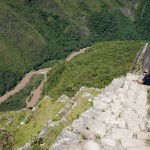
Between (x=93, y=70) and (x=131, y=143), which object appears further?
(x=93, y=70)

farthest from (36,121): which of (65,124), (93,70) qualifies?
(93,70)

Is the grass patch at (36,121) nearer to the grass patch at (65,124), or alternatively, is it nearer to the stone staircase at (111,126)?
the grass patch at (65,124)

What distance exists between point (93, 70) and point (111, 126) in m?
124

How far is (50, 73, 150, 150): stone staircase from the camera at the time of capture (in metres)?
34.3

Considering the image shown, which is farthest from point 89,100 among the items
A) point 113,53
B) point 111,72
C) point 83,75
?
point 113,53

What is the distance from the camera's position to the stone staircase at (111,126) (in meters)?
34.3

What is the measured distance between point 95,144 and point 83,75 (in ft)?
409

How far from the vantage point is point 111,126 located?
1485 inches

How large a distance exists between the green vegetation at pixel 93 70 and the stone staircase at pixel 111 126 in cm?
8357

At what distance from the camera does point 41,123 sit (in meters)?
60.0

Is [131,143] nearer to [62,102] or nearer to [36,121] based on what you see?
[36,121]

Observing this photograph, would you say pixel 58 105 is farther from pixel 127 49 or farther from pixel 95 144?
pixel 127 49

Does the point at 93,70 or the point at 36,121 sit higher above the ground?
the point at 36,121

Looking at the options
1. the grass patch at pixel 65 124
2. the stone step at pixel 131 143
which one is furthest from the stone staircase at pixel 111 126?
the grass patch at pixel 65 124
